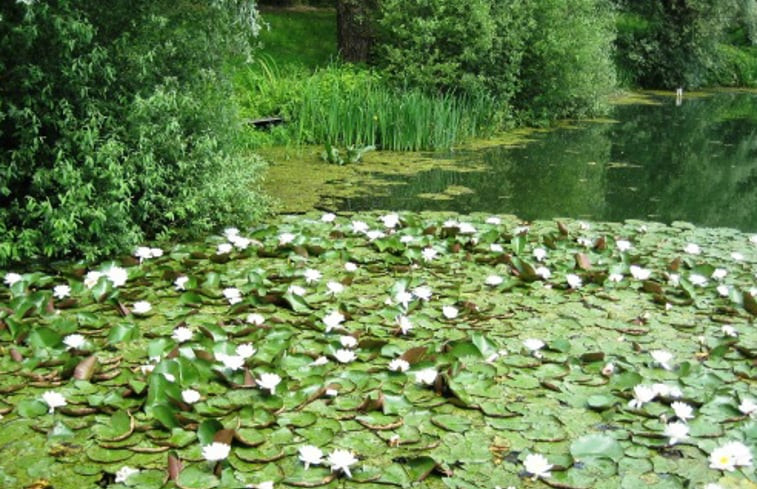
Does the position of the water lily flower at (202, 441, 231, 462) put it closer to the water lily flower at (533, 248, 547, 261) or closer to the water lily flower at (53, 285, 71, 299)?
the water lily flower at (53, 285, 71, 299)

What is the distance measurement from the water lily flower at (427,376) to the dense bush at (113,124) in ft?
6.84

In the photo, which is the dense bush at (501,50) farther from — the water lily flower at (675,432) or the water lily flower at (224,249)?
the water lily flower at (675,432)

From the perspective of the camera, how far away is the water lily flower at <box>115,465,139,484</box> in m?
2.29

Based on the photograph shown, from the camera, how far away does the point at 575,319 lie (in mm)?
3730

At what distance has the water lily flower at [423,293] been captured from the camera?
12.5 feet

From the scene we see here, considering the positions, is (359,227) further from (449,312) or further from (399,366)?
(399,366)

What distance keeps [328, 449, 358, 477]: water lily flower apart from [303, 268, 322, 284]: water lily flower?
172 cm

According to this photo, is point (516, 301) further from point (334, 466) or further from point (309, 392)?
point (334, 466)

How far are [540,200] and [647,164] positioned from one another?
10.2 ft

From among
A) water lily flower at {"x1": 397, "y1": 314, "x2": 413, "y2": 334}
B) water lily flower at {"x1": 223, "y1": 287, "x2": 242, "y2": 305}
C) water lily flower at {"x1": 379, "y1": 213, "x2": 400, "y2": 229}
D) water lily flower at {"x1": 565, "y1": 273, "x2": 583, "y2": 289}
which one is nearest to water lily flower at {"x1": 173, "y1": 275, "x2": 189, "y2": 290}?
water lily flower at {"x1": 223, "y1": 287, "x2": 242, "y2": 305}

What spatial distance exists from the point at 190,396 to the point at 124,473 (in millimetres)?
416

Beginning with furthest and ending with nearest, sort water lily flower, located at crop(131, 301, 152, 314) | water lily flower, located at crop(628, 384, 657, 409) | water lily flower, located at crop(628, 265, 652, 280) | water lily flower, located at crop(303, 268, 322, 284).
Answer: water lily flower, located at crop(628, 265, 652, 280), water lily flower, located at crop(303, 268, 322, 284), water lily flower, located at crop(131, 301, 152, 314), water lily flower, located at crop(628, 384, 657, 409)

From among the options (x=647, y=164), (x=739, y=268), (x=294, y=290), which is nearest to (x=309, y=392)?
(x=294, y=290)

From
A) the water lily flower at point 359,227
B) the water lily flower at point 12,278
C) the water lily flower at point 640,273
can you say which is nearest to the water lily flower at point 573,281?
the water lily flower at point 640,273
